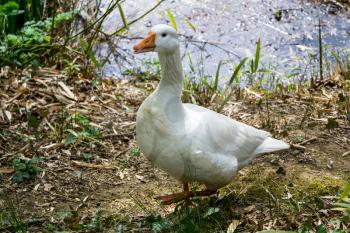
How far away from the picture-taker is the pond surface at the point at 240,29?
686cm

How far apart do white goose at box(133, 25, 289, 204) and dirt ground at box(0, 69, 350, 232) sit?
27 centimetres

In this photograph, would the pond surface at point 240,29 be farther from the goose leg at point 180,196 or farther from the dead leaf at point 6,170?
the goose leg at point 180,196

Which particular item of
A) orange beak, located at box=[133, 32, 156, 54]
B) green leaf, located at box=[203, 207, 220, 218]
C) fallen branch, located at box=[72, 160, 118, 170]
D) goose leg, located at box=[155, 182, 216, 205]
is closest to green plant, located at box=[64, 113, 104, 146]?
fallen branch, located at box=[72, 160, 118, 170]

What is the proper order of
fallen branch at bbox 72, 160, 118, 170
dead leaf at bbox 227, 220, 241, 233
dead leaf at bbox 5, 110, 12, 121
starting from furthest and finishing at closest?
dead leaf at bbox 5, 110, 12, 121 < fallen branch at bbox 72, 160, 118, 170 < dead leaf at bbox 227, 220, 241, 233

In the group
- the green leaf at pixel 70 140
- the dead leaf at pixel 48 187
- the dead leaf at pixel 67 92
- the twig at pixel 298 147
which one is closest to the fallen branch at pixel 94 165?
the green leaf at pixel 70 140

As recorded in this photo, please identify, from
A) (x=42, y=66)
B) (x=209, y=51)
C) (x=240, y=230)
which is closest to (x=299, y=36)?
(x=209, y=51)

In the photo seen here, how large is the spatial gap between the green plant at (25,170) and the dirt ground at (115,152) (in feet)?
0.10

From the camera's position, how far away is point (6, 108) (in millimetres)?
4859

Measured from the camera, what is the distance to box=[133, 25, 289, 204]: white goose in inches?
140

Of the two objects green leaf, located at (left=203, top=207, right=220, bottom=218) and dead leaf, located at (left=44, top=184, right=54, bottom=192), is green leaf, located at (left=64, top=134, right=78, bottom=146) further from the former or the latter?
green leaf, located at (left=203, top=207, right=220, bottom=218)

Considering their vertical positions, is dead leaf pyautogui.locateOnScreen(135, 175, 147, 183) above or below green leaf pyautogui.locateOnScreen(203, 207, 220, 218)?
A: below

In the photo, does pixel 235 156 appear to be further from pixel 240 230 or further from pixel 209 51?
pixel 209 51

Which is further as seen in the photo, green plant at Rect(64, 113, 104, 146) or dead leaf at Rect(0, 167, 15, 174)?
green plant at Rect(64, 113, 104, 146)

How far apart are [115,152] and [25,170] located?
66 centimetres
